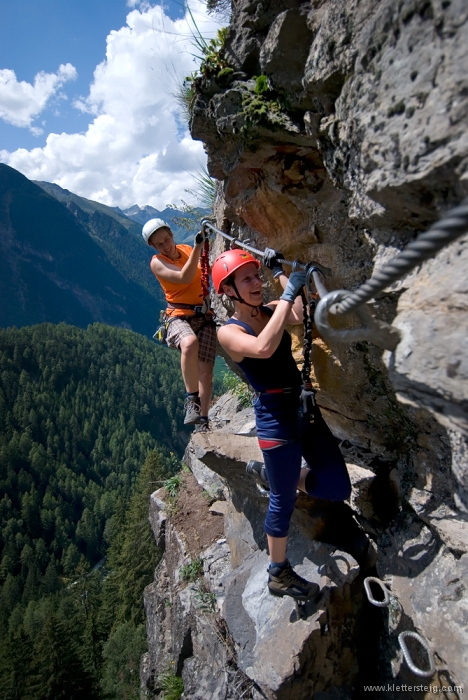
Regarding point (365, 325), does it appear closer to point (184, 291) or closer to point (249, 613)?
point (184, 291)

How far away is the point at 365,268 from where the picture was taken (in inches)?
141

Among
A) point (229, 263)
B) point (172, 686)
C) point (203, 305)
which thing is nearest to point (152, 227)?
point (203, 305)

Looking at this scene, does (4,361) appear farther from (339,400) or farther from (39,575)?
(339,400)

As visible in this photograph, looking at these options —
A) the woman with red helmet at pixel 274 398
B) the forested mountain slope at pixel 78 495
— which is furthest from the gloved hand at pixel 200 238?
the forested mountain slope at pixel 78 495

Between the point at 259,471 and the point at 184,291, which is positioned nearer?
the point at 259,471

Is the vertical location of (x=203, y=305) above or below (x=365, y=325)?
above

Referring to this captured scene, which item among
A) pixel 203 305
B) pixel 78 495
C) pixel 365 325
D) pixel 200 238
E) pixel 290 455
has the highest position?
pixel 200 238

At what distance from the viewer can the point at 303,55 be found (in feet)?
10.4

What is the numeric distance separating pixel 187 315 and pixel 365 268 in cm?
271

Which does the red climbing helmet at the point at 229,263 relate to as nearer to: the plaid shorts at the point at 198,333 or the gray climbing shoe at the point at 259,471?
the plaid shorts at the point at 198,333

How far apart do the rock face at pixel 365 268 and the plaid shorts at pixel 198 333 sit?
1.20 meters

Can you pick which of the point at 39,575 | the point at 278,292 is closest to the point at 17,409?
the point at 39,575

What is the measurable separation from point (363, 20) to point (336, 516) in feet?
15.9

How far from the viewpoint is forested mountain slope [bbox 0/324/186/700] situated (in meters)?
24.8
